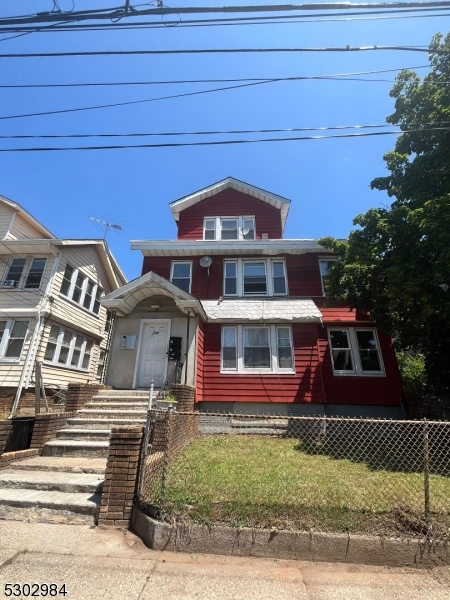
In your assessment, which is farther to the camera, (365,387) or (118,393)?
(365,387)

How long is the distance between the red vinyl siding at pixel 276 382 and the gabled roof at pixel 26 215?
36.9 ft

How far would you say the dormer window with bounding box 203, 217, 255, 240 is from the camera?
43.2 feet

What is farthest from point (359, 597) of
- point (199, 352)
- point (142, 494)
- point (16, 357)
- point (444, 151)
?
point (16, 357)

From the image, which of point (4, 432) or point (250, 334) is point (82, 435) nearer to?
point (4, 432)

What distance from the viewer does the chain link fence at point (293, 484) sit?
11.4 feet

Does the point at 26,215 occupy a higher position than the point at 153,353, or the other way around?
the point at 26,215

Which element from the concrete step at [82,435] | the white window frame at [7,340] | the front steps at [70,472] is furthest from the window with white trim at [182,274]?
the concrete step at [82,435]

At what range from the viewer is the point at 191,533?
11.1 ft

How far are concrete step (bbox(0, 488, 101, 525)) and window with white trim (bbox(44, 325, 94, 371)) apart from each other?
9.53m

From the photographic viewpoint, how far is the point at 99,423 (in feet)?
22.0

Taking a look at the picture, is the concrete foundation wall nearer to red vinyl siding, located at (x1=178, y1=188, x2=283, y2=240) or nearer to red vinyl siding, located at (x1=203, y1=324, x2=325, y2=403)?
red vinyl siding, located at (x1=203, y1=324, x2=325, y2=403)

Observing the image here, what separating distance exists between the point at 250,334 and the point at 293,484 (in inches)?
249

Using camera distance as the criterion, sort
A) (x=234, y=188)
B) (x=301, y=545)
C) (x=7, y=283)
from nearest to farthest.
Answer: (x=301, y=545) < (x=7, y=283) < (x=234, y=188)

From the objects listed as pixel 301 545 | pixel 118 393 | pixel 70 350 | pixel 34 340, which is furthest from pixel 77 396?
pixel 70 350
